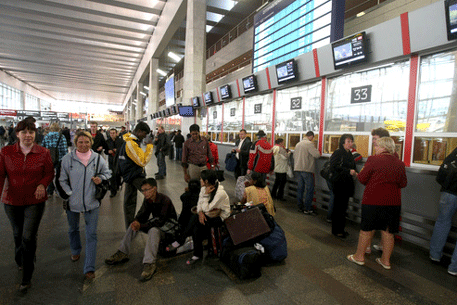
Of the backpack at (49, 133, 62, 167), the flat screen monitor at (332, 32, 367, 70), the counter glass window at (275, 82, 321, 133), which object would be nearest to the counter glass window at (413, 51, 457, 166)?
the flat screen monitor at (332, 32, 367, 70)

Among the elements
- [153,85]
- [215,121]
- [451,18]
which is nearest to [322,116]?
[451,18]

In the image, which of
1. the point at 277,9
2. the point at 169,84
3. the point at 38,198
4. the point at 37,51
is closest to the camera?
the point at 38,198

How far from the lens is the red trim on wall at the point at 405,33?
4.12m

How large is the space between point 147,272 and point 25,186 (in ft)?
5.18

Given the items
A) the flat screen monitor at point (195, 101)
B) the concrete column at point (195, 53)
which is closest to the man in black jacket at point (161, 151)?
the flat screen monitor at point (195, 101)

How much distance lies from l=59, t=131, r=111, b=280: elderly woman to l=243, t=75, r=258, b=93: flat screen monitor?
6156mm

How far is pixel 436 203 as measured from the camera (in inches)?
148

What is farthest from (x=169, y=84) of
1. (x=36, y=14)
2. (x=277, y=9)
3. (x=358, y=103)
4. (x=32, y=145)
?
(x=32, y=145)

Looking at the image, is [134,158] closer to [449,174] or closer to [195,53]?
[449,174]

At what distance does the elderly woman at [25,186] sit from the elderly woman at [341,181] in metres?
4.04

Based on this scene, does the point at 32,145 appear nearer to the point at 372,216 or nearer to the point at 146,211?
the point at 146,211

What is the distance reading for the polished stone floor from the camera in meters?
2.66

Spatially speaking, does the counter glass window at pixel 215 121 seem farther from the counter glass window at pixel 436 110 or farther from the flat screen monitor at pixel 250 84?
the counter glass window at pixel 436 110

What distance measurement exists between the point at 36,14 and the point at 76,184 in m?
22.3
